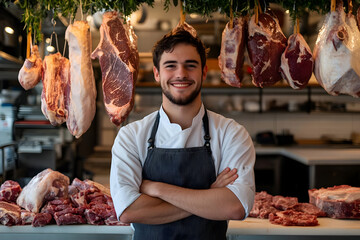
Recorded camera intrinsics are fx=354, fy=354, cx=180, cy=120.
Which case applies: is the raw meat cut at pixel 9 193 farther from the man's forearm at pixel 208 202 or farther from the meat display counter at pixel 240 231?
the man's forearm at pixel 208 202

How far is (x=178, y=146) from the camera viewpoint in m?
1.89

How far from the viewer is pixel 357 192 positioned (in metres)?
2.51

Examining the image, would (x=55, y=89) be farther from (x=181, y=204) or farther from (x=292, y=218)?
(x=292, y=218)

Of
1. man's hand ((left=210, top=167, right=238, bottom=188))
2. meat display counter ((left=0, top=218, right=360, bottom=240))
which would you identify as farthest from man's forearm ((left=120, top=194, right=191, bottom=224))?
meat display counter ((left=0, top=218, right=360, bottom=240))

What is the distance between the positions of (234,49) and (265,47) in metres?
0.20

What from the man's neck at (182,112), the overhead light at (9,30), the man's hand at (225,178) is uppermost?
the overhead light at (9,30)

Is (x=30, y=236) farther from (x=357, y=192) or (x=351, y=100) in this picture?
(x=351, y=100)

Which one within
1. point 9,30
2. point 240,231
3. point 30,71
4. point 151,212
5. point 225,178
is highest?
point 9,30

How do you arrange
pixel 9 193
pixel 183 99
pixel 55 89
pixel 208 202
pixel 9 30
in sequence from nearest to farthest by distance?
pixel 208 202 < pixel 183 99 < pixel 55 89 < pixel 9 193 < pixel 9 30

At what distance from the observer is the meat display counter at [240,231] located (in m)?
2.24

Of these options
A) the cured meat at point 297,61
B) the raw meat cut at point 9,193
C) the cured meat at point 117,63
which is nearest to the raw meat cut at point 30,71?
the cured meat at point 117,63

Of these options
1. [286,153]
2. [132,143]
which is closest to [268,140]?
[286,153]

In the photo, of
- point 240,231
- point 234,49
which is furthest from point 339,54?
point 240,231

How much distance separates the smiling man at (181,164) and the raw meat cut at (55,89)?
64 cm
